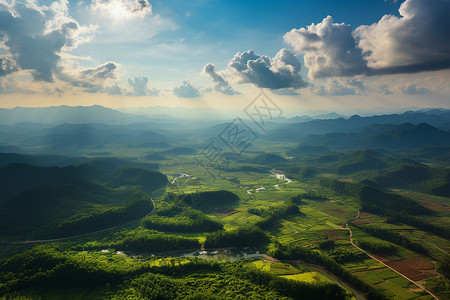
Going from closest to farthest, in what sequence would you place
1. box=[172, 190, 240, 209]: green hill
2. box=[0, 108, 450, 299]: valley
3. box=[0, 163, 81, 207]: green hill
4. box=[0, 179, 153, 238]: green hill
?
box=[0, 108, 450, 299]: valley
box=[0, 179, 153, 238]: green hill
box=[0, 163, 81, 207]: green hill
box=[172, 190, 240, 209]: green hill

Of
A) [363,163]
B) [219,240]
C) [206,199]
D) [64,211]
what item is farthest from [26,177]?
[363,163]

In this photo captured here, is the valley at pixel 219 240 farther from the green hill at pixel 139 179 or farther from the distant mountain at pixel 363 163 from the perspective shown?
the distant mountain at pixel 363 163

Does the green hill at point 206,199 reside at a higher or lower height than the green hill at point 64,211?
lower

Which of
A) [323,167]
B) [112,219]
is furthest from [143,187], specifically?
[323,167]

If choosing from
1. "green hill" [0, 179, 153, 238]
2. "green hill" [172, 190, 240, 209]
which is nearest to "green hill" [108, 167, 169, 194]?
"green hill" [0, 179, 153, 238]

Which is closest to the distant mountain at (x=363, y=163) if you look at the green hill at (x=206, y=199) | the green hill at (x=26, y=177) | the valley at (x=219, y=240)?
the valley at (x=219, y=240)

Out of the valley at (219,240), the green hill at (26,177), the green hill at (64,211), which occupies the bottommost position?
the valley at (219,240)

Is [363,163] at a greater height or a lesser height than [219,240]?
greater

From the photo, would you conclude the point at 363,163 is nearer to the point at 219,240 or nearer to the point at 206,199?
the point at 206,199

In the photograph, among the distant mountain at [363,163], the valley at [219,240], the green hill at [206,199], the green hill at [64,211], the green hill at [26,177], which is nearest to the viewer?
the valley at [219,240]

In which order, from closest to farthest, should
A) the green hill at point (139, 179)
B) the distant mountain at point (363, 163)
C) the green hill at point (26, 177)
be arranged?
1. the green hill at point (26, 177)
2. the green hill at point (139, 179)
3. the distant mountain at point (363, 163)

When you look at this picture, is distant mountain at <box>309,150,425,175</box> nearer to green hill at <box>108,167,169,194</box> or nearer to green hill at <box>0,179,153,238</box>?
green hill at <box>108,167,169,194</box>

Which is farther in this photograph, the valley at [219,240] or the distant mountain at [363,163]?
the distant mountain at [363,163]
